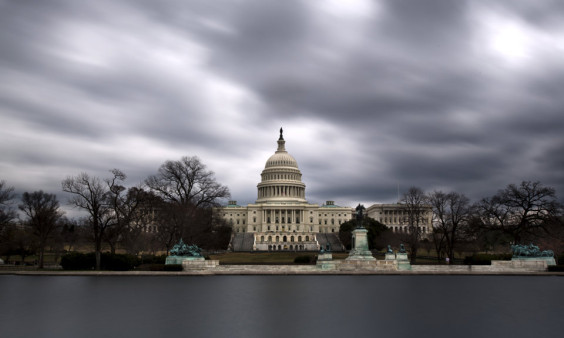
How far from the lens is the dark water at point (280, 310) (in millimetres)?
14836

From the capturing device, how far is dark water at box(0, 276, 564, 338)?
1484 centimetres

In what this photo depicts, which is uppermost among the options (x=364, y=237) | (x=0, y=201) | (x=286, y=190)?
(x=286, y=190)

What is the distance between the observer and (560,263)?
4175 centimetres

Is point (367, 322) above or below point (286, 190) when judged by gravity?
below

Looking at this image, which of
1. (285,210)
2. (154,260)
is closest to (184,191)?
(154,260)

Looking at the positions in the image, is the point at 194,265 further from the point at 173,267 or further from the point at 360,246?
the point at 360,246

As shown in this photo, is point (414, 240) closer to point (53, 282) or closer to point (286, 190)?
point (53, 282)

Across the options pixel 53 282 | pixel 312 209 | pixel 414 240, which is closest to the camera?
pixel 53 282

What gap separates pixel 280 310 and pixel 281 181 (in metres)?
135

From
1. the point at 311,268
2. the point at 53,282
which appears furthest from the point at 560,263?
the point at 53,282

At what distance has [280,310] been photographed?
18609 mm

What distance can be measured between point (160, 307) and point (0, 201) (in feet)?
122

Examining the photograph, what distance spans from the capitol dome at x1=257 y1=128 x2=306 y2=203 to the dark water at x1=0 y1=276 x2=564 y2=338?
413ft

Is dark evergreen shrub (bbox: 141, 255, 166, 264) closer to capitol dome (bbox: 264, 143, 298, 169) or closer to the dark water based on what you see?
the dark water
